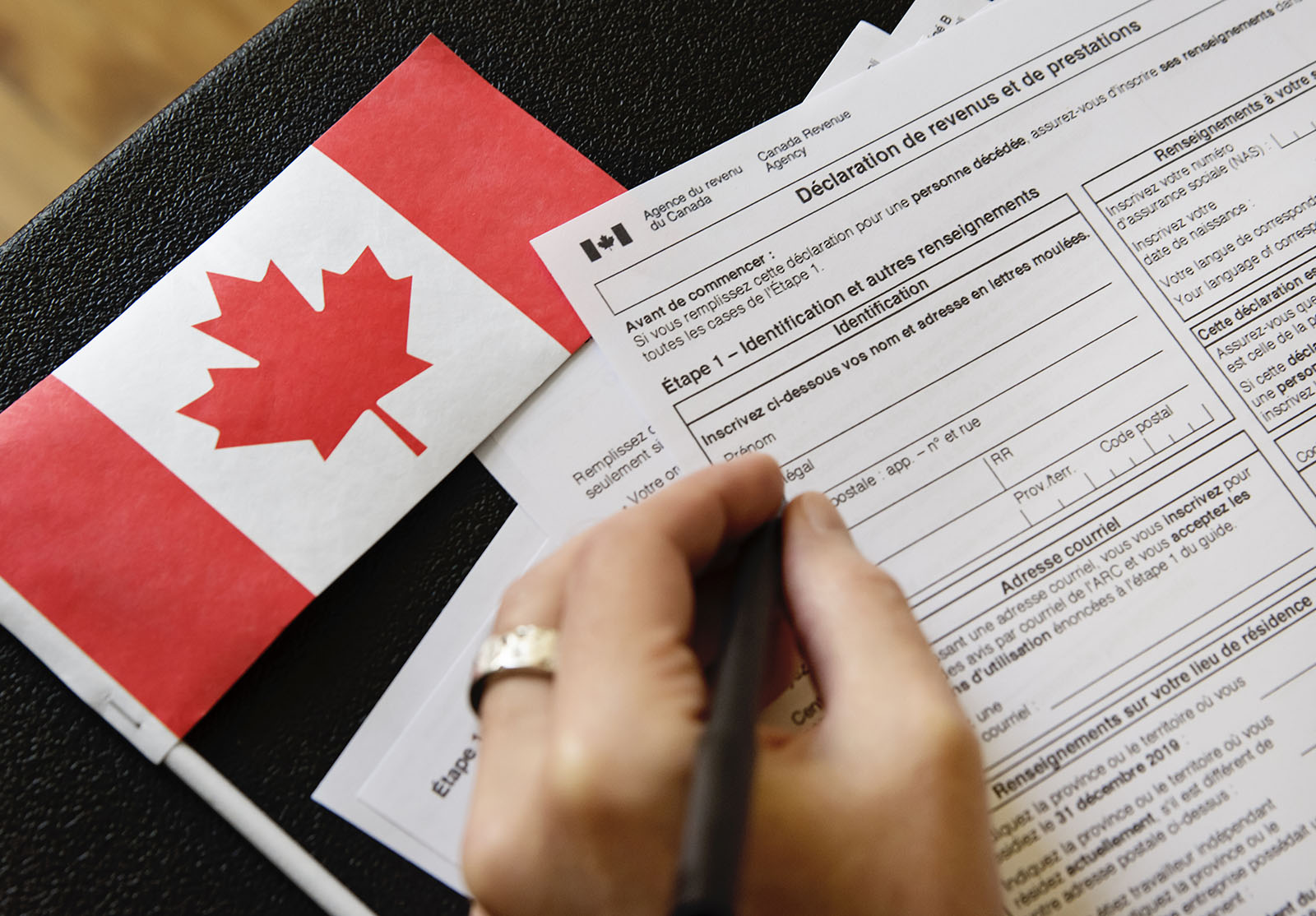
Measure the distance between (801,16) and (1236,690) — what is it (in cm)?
41

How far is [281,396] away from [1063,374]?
1.25 ft

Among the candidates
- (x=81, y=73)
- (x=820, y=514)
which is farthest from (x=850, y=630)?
(x=81, y=73)

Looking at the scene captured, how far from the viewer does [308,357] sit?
0.41 meters

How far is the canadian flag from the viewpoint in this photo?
1.26 feet

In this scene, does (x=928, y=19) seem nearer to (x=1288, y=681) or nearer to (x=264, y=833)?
(x=1288, y=681)

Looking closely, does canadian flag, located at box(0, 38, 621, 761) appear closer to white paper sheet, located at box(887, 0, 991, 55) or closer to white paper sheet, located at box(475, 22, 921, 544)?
white paper sheet, located at box(475, 22, 921, 544)

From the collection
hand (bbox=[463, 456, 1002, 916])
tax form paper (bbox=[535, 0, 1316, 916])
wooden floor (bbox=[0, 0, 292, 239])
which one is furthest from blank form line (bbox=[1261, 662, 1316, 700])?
wooden floor (bbox=[0, 0, 292, 239])

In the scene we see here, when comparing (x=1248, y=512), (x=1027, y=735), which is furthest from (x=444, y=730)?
(x=1248, y=512)

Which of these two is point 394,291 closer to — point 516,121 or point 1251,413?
point 516,121

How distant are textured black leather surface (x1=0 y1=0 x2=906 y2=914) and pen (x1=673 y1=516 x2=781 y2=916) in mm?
145

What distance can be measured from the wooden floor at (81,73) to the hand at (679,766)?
0.97 metres

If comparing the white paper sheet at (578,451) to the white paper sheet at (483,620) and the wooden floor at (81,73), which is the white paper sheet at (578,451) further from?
the wooden floor at (81,73)

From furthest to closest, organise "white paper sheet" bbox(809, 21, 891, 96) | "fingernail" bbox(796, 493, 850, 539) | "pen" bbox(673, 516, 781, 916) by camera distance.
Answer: "white paper sheet" bbox(809, 21, 891, 96) < "fingernail" bbox(796, 493, 850, 539) < "pen" bbox(673, 516, 781, 916)

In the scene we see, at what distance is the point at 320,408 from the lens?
1.34ft
